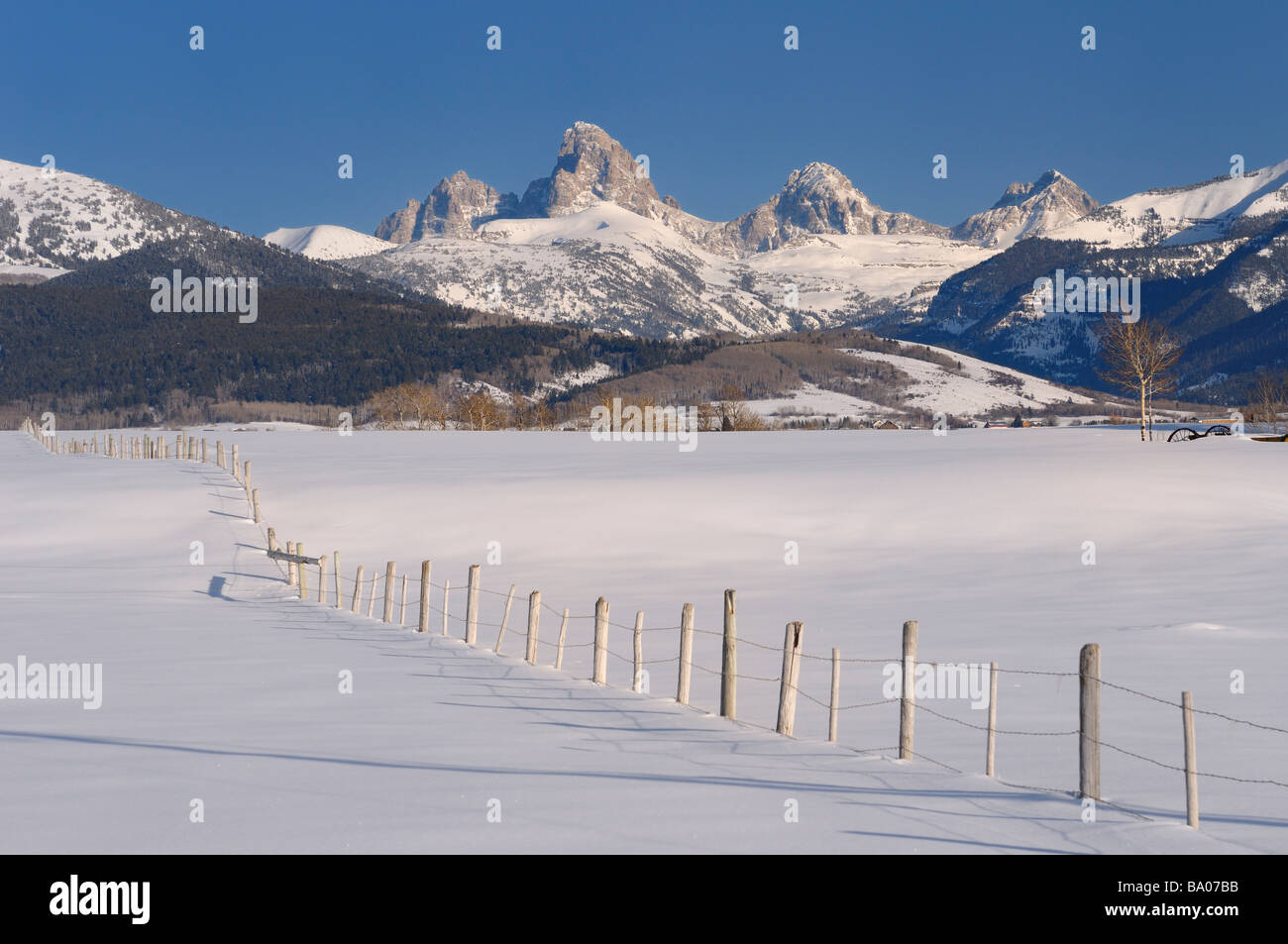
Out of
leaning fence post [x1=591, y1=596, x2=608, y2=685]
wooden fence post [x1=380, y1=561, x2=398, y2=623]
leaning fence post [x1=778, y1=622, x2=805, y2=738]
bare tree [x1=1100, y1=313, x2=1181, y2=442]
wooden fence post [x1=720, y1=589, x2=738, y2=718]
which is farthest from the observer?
bare tree [x1=1100, y1=313, x2=1181, y2=442]

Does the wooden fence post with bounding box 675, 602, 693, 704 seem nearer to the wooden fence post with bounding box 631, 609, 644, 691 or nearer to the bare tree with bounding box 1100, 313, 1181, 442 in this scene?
the wooden fence post with bounding box 631, 609, 644, 691

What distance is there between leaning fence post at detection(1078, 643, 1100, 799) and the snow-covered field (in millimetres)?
319

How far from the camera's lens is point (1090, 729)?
38.1 feet

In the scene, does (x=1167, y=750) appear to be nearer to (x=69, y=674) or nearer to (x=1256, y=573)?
(x=69, y=674)

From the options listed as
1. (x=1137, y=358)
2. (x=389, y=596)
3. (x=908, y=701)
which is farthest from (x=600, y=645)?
(x=1137, y=358)

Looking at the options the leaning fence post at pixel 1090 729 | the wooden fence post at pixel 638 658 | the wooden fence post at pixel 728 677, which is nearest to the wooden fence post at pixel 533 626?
the wooden fence post at pixel 638 658

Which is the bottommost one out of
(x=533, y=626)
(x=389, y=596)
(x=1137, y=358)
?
(x=389, y=596)

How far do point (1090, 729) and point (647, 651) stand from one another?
1430 centimetres

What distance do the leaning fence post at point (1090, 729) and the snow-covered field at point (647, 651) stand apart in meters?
0.32

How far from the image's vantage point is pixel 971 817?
11164 millimetres

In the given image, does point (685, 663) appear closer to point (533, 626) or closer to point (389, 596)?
point (533, 626)

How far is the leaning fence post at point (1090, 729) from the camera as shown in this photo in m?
11.6

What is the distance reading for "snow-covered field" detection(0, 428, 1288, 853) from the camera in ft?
35.5

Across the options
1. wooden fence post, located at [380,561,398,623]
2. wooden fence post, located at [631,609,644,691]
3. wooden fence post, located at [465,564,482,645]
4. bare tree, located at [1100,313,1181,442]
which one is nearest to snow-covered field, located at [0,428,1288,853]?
wooden fence post, located at [465,564,482,645]
